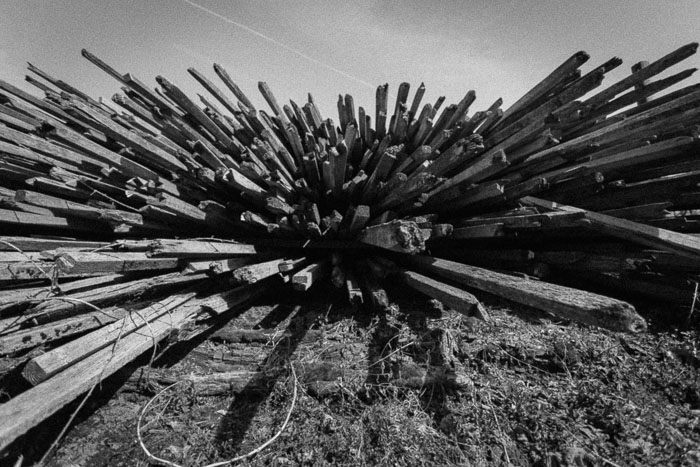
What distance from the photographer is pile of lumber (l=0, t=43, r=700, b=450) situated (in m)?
2.28

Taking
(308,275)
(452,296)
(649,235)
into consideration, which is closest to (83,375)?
(308,275)

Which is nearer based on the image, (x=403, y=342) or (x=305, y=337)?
(x=403, y=342)

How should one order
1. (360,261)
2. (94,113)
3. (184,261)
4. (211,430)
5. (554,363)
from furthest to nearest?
(94,113) → (360,261) → (184,261) → (554,363) → (211,430)

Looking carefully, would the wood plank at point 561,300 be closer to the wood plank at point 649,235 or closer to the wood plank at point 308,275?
the wood plank at point 649,235

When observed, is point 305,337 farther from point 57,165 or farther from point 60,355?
point 57,165

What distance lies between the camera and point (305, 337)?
102 inches

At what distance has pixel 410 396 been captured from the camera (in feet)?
6.91

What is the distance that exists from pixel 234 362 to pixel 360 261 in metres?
1.35

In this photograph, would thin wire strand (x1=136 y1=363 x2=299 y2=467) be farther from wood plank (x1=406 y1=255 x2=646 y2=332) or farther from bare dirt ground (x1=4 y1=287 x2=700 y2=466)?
wood plank (x1=406 y1=255 x2=646 y2=332)

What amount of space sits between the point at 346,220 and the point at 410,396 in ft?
4.85

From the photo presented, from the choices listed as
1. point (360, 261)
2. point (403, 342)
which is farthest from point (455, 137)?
point (403, 342)

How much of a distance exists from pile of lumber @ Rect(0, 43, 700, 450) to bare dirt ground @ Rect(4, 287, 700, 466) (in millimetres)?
322

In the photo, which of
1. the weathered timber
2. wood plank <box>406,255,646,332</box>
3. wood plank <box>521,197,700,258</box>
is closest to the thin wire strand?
the weathered timber

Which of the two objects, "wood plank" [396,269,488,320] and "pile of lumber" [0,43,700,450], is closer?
"wood plank" [396,269,488,320]
